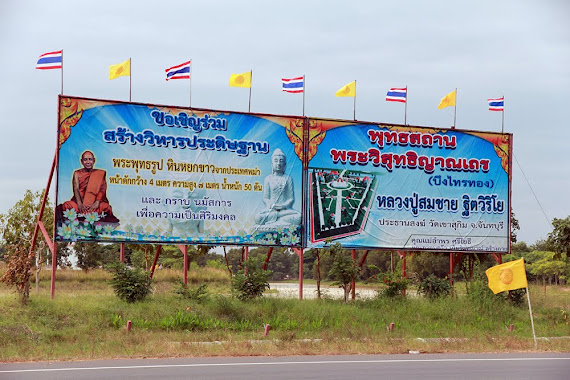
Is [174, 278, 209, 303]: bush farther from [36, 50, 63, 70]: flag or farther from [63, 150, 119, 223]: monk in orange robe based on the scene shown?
[36, 50, 63, 70]: flag

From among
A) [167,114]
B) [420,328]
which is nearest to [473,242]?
[420,328]

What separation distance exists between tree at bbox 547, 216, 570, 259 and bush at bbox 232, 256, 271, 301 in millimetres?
14961

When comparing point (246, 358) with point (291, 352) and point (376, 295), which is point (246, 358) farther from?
point (376, 295)

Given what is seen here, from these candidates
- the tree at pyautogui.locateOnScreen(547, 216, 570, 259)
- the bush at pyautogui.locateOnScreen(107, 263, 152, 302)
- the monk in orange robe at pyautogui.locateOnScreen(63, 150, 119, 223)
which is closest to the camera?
the bush at pyautogui.locateOnScreen(107, 263, 152, 302)

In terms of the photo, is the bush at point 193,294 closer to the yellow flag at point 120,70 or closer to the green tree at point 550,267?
the yellow flag at point 120,70

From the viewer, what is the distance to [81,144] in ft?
90.1

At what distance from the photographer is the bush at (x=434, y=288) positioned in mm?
31359

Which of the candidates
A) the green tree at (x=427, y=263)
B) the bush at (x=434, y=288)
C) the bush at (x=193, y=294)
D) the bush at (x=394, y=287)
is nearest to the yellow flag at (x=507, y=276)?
the bush at (x=394, y=287)

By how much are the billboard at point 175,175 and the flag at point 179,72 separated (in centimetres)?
183

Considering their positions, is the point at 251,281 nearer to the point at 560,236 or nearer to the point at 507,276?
the point at 507,276

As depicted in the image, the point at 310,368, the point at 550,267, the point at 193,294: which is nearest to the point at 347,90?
the point at 193,294

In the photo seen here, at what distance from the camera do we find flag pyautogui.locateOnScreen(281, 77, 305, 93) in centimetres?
3123

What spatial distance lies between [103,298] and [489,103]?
18.5 meters

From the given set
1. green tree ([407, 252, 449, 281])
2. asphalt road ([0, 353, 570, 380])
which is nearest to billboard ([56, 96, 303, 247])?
asphalt road ([0, 353, 570, 380])
